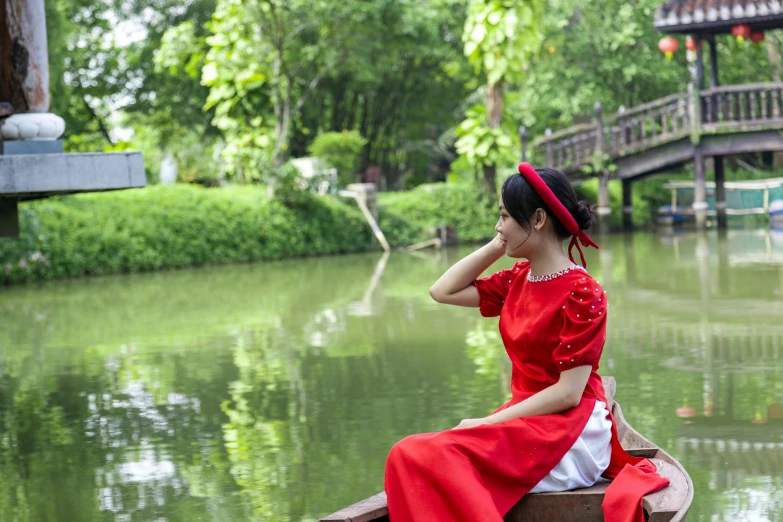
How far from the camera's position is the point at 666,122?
21.6 m

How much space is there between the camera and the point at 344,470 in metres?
5.35

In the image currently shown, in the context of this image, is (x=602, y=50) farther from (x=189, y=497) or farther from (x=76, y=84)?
(x=189, y=497)

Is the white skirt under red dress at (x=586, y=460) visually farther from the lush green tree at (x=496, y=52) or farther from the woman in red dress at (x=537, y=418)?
the lush green tree at (x=496, y=52)

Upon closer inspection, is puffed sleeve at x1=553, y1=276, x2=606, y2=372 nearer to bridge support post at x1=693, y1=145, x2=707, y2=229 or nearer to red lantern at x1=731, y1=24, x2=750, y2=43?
red lantern at x1=731, y1=24, x2=750, y2=43

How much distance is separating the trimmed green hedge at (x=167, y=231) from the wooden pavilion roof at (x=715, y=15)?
716 centimetres

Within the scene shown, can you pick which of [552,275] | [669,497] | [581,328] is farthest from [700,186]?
[669,497]

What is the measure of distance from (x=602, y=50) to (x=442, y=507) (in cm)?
2411

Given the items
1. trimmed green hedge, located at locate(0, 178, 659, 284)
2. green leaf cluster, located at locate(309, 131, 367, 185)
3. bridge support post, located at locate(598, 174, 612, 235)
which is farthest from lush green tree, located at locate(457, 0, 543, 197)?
green leaf cluster, located at locate(309, 131, 367, 185)

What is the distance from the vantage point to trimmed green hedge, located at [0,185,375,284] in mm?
17703

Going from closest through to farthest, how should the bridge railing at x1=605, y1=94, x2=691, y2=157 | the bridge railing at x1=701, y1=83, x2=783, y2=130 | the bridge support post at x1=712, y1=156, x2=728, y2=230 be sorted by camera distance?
1. the bridge railing at x1=701, y1=83, x2=783, y2=130
2. the bridge railing at x1=605, y1=94, x2=691, y2=157
3. the bridge support post at x1=712, y1=156, x2=728, y2=230

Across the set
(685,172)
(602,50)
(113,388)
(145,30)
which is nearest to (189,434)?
(113,388)

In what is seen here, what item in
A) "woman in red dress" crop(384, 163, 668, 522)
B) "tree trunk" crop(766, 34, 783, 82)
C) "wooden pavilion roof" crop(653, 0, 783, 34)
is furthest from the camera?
"tree trunk" crop(766, 34, 783, 82)

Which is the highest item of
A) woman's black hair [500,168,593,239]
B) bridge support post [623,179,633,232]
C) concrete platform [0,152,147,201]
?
concrete platform [0,152,147,201]

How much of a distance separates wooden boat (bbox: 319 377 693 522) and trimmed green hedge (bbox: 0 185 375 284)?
1519cm
